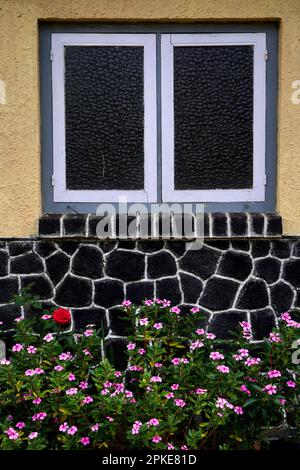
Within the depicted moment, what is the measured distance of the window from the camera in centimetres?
385

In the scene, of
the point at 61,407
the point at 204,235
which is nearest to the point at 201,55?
the point at 204,235

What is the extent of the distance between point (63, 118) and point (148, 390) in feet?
6.28

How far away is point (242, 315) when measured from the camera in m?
3.82

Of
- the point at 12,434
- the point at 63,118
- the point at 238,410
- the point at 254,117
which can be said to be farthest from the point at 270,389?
the point at 63,118

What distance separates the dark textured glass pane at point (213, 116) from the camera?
12.7ft

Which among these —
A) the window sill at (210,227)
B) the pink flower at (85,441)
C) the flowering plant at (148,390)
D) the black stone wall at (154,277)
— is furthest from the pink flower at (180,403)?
the window sill at (210,227)

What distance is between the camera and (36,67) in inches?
147

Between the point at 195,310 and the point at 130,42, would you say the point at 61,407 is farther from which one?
the point at 130,42

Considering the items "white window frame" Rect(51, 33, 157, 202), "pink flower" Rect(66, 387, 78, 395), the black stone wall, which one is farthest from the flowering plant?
"white window frame" Rect(51, 33, 157, 202)

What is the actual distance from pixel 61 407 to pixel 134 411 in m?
0.40

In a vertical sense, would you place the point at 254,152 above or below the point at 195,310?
above

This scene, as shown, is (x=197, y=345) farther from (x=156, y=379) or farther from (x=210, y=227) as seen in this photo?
(x=210, y=227)

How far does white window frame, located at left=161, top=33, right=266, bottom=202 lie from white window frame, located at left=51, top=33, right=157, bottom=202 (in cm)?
7
